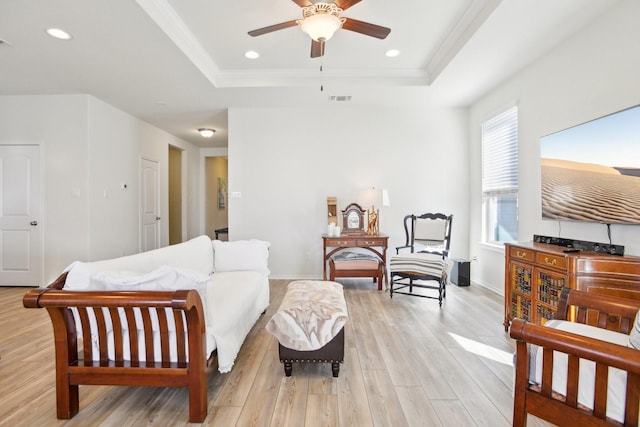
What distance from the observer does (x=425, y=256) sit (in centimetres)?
374

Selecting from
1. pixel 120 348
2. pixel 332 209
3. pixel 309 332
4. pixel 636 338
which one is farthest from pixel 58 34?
pixel 636 338

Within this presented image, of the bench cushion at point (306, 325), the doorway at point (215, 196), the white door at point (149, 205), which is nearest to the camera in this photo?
the bench cushion at point (306, 325)

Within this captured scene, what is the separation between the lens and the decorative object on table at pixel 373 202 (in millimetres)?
4473

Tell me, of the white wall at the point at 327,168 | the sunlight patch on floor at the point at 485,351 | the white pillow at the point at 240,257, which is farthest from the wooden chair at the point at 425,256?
the white pillow at the point at 240,257

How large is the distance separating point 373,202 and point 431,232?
3.06 ft

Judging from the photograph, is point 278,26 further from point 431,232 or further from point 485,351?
point 431,232

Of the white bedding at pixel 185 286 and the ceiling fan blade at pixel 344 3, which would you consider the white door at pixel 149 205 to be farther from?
the ceiling fan blade at pixel 344 3

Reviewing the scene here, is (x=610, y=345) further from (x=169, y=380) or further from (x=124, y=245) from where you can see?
(x=124, y=245)

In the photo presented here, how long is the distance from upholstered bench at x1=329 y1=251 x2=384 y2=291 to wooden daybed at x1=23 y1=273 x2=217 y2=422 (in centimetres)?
266

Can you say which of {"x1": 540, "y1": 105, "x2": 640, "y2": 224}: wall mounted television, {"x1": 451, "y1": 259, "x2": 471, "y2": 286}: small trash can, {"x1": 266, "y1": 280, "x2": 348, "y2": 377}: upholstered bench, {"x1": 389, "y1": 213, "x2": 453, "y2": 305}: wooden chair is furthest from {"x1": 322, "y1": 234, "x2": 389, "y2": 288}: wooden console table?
{"x1": 266, "y1": 280, "x2": 348, "y2": 377}: upholstered bench

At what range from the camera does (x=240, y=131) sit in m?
4.83

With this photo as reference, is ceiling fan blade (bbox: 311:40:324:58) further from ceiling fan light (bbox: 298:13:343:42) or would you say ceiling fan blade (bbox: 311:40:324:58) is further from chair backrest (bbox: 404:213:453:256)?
chair backrest (bbox: 404:213:453:256)

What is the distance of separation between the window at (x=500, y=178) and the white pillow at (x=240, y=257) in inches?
119

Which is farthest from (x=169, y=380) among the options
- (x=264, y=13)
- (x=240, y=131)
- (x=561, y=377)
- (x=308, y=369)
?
(x=240, y=131)
